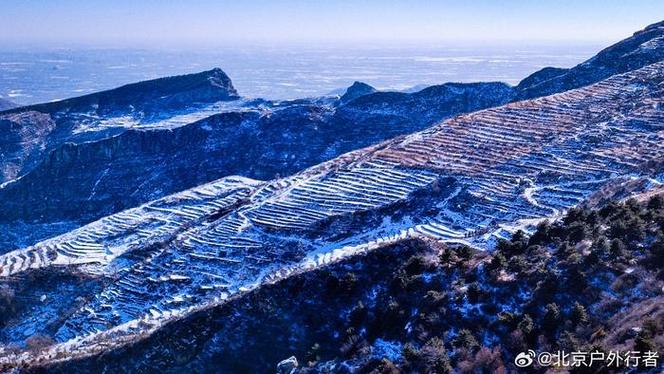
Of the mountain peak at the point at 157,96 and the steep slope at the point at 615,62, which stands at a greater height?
the steep slope at the point at 615,62

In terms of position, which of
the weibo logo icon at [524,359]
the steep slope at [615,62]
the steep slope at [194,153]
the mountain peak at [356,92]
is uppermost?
the steep slope at [615,62]

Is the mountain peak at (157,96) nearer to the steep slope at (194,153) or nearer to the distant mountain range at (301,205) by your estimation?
the steep slope at (194,153)

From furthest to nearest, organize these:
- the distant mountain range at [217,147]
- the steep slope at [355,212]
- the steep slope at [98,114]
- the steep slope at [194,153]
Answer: the steep slope at [98,114]
the steep slope at [194,153]
the distant mountain range at [217,147]
the steep slope at [355,212]

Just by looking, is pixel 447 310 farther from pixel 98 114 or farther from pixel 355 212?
pixel 98 114

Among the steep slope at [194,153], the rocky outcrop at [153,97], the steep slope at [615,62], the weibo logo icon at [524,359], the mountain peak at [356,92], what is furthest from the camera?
the mountain peak at [356,92]

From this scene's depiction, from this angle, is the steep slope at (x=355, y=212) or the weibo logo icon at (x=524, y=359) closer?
the weibo logo icon at (x=524, y=359)

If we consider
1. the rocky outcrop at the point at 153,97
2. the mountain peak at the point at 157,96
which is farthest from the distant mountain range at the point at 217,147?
the mountain peak at the point at 157,96
